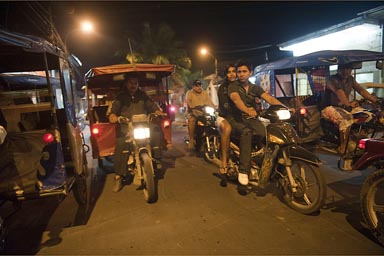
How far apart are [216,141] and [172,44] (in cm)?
1754

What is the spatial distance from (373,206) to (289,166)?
3.49 ft

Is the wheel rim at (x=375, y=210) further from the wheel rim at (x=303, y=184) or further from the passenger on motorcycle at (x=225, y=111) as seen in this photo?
the passenger on motorcycle at (x=225, y=111)

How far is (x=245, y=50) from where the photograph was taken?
25781 millimetres

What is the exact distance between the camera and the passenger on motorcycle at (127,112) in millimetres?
4957

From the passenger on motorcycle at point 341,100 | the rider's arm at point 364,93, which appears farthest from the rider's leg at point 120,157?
the rider's arm at point 364,93

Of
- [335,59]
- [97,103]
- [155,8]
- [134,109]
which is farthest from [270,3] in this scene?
[134,109]

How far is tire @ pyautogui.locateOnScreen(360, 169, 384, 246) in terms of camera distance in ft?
9.75

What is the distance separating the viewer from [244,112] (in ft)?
13.9

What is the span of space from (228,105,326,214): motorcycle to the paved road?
0.24 meters

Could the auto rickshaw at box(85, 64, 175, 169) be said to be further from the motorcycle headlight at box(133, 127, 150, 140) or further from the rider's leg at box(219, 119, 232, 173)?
the rider's leg at box(219, 119, 232, 173)

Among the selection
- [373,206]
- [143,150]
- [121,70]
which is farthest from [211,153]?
[373,206]

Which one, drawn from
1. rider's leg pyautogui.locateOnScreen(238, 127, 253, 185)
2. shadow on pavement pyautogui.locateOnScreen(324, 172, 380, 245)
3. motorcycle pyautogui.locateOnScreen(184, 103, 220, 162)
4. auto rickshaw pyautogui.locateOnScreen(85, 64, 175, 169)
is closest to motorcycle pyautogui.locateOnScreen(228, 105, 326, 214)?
rider's leg pyautogui.locateOnScreen(238, 127, 253, 185)

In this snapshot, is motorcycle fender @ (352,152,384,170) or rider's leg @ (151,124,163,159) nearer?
motorcycle fender @ (352,152,384,170)

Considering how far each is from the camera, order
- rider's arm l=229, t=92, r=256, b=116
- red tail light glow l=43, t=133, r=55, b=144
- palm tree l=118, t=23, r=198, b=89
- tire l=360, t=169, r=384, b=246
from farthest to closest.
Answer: palm tree l=118, t=23, r=198, b=89 → rider's arm l=229, t=92, r=256, b=116 → red tail light glow l=43, t=133, r=55, b=144 → tire l=360, t=169, r=384, b=246
